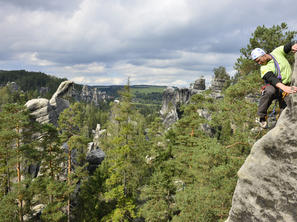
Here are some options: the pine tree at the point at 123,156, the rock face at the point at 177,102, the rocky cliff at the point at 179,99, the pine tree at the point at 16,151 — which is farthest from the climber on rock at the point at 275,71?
the rocky cliff at the point at 179,99

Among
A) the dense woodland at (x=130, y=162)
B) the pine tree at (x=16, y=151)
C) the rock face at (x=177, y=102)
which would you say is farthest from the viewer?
the rock face at (x=177, y=102)

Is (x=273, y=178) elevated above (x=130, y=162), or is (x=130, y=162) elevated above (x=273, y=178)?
(x=273, y=178)

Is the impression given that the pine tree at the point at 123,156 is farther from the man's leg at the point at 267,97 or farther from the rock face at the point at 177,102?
the rock face at the point at 177,102

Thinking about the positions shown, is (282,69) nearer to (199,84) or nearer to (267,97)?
(267,97)

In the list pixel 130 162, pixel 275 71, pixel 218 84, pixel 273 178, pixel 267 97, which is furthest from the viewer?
pixel 218 84

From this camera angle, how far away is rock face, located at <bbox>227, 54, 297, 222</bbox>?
3.36m

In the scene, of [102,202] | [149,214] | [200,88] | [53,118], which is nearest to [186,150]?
[149,214]

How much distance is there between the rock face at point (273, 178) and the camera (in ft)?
11.0

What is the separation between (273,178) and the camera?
11.9 feet

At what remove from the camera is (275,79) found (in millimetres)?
3791

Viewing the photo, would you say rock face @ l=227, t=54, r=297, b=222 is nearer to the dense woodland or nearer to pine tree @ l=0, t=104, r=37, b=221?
the dense woodland

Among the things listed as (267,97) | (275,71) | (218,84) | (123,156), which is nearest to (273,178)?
(267,97)

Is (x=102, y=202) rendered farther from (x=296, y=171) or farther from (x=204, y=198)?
(x=296, y=171)

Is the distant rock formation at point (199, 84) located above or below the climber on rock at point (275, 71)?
above
